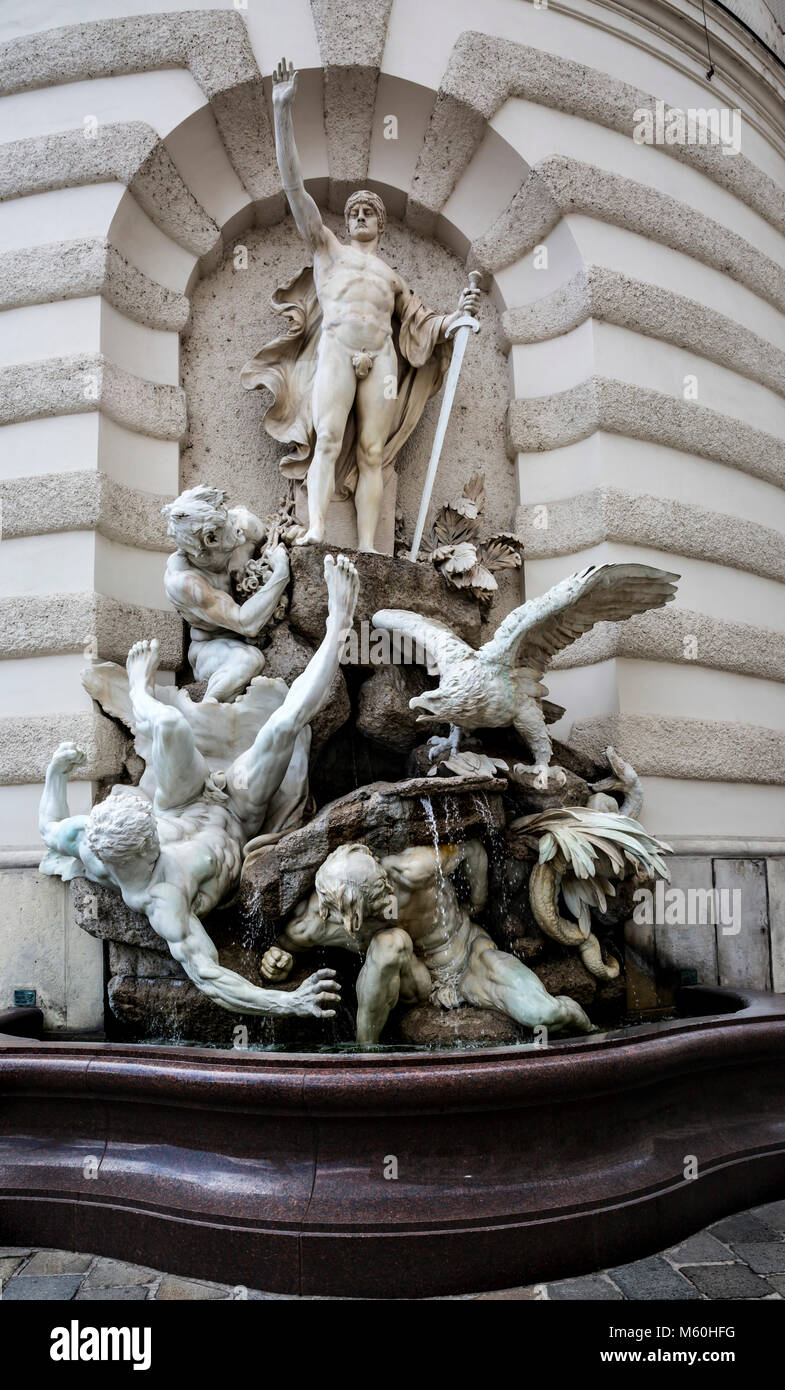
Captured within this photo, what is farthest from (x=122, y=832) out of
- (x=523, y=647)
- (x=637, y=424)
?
(x=637, y=424)

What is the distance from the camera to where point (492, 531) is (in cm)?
656

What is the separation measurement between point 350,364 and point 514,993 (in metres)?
3.98

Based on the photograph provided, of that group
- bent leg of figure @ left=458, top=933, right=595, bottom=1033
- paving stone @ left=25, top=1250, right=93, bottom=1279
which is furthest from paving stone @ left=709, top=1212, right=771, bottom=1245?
paving stone @ left=25, top=1250, right=93, bottom=1279

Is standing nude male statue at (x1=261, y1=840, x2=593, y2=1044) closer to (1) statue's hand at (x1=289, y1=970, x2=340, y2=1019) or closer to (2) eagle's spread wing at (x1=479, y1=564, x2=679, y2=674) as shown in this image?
(1) statue's hand at (x1=289, y1=970, x2=340, y2=1019)

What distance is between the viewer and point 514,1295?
Answer: 103 inches

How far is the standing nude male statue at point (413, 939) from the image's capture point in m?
3.67

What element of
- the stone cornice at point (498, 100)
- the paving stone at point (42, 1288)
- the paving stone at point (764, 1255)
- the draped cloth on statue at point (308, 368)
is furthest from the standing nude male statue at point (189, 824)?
the stone cornice at point (498, 100)

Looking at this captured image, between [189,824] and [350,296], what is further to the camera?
[350,296]

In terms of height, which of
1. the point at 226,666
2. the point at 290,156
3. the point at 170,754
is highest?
the point at 290,156

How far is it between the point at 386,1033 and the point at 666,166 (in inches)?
236

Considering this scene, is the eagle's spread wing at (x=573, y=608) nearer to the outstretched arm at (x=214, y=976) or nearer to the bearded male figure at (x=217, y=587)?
the bearded male figure at (x=217, y=587)

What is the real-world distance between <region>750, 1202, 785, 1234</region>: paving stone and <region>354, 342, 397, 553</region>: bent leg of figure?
406 centimetres

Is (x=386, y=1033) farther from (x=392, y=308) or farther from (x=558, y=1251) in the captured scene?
(x=392, y=308)

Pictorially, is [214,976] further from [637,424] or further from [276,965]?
[637,424]
